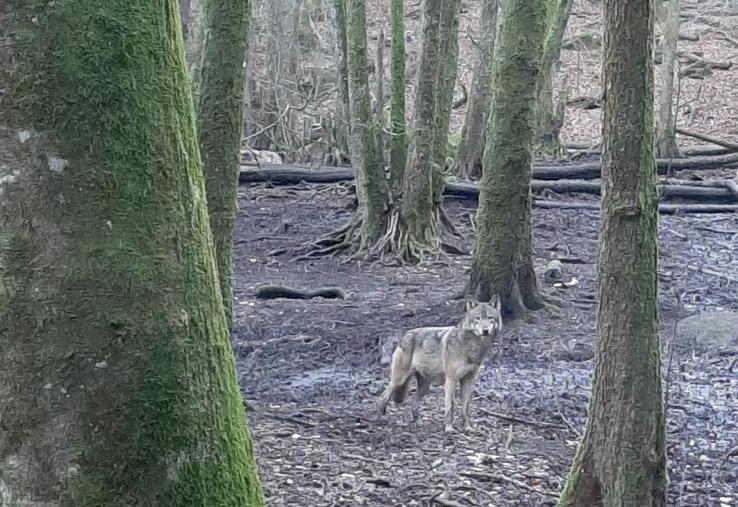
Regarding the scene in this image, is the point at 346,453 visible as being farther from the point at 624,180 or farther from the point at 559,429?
the point at 624,180

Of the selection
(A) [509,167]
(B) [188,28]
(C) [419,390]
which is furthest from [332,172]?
(C) [419,390]

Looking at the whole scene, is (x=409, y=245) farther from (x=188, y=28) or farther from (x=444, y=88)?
(x=188, y=28)

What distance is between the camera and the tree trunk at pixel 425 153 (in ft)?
45.8

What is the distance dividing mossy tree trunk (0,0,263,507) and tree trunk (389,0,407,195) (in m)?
12.5

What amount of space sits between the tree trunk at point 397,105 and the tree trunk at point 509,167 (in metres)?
4.32

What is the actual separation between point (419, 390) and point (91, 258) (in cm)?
542

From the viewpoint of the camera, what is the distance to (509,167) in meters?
11.0

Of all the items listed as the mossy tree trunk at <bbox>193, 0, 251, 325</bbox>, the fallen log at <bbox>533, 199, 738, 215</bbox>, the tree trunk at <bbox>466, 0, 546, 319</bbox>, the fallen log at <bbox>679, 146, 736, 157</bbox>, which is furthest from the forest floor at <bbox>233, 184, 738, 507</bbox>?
the fallen log at <bbox>679, 146, 736, 157</bbox>

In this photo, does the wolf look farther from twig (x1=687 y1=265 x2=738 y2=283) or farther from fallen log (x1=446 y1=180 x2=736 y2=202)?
fallen log (x1=446 y1=180 x2=736 y2=202)

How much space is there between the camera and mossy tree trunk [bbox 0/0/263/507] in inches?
104

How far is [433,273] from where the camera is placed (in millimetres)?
13867

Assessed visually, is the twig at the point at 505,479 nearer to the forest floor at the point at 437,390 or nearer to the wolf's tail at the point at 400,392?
the forest floor at the point at 437,390

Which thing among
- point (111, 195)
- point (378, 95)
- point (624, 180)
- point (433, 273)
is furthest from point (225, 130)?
point (378, 95)

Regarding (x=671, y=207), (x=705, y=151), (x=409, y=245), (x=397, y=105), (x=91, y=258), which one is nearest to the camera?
(x=91, y=258)
